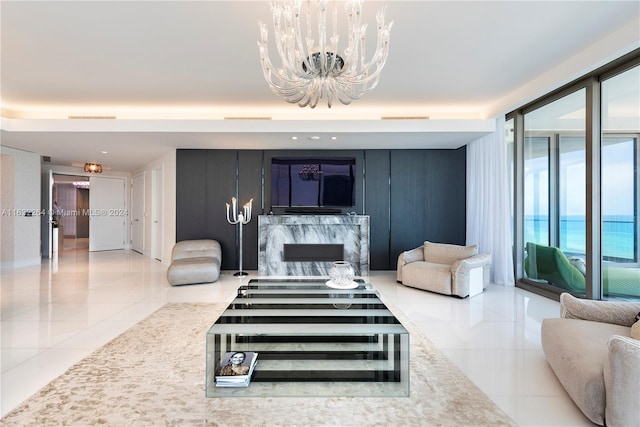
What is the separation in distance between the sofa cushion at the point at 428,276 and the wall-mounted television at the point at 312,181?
1.74 m

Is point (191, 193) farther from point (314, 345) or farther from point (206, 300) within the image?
point (314, 345)

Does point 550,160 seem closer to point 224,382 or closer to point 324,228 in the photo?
point 324,228

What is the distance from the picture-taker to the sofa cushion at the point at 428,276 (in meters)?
4.43

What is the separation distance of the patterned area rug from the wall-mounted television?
3.79 meters

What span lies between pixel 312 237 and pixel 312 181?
107cm

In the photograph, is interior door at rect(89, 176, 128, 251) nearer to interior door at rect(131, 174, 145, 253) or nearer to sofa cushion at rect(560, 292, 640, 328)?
interior door at rect(131, 174, 145, 253)

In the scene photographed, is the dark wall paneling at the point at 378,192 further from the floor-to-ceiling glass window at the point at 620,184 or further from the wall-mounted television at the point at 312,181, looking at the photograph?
the floor-to-ceiling glass window at the point at 620,184

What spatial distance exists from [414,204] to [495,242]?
1632mm

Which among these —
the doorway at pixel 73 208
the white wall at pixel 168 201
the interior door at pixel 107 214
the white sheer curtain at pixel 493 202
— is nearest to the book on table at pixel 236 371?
the white sheer curtain at pixel 493 202

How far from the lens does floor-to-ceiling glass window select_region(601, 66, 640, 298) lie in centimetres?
327

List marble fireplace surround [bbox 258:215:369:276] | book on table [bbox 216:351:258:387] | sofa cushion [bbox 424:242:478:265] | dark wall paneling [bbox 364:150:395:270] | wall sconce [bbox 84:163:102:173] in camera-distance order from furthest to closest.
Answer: wall sconce [bbox 84:163:102:173] → dark wall paneling [bbox 364:150:395:270] → marble fireplace surround [bbox 258:215:369:276] → sofa cushion [bbox 424:242:478:265] → book on table [bbox 216:351:258:387]

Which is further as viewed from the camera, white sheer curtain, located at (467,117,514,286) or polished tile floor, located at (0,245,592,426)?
white sheer curtain, located at (467,117,514,286)

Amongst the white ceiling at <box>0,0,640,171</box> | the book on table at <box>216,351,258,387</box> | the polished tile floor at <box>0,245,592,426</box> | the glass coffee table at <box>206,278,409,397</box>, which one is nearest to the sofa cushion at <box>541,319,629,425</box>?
the polished tile floor at <box>0,245,592,426</box>

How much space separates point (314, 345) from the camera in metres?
2.58
